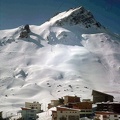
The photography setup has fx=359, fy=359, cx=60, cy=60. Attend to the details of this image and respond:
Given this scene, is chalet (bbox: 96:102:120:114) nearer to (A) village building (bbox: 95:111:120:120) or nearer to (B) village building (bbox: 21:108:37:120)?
(A) village building (bbox: 95:111:120:120)

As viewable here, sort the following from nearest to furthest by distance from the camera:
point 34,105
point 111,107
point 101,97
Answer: point 111,107 → point 101,97 → point 34,105

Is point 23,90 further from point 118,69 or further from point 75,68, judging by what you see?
point 118,69

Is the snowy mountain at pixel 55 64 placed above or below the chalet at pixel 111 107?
above

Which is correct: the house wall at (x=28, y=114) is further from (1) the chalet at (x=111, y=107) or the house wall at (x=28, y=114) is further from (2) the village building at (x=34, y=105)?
(1) the chalet at (x=111, y=107)

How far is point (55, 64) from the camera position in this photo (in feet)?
499

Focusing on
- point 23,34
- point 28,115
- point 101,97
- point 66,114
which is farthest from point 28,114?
point 23,34

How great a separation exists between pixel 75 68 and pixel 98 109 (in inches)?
2469

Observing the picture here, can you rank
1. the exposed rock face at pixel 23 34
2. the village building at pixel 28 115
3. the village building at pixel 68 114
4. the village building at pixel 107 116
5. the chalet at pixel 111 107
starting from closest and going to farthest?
the village building at pixel 107 116 < the village building at pixel 68 114 < the chalet at pixel 111 107 < the village building at pixel 28 115 < the exposed rock face at pixel 23 34

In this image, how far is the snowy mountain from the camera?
4611 inches

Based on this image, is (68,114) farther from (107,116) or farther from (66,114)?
(107,116)

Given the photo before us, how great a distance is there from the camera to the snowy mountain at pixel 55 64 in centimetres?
11712

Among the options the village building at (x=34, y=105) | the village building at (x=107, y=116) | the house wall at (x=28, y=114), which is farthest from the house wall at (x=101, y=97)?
the village building at (x=107, y=116)

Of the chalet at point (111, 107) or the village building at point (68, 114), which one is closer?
the village building at point (68, 114)

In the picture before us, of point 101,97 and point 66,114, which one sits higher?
point 101,97
